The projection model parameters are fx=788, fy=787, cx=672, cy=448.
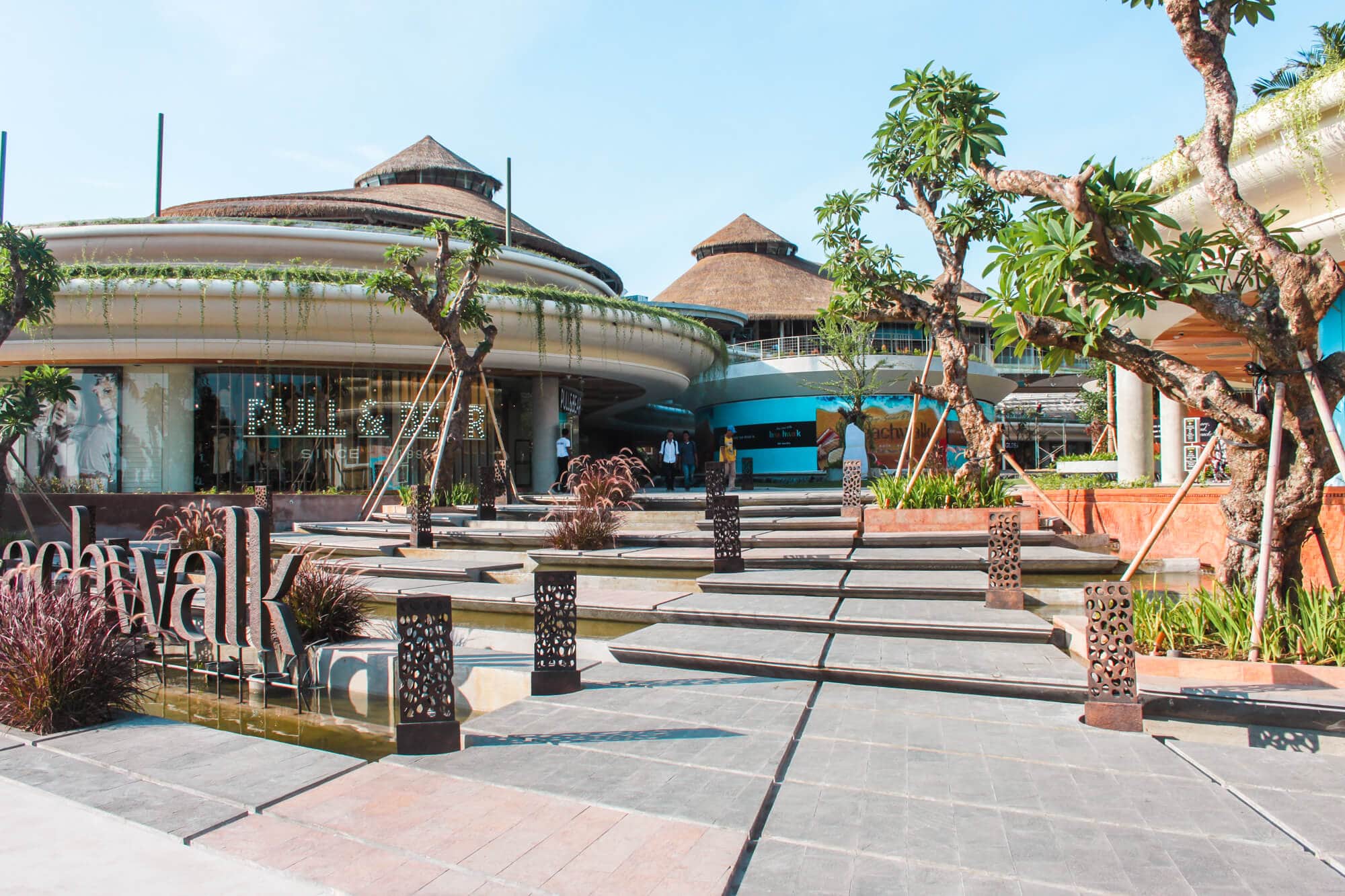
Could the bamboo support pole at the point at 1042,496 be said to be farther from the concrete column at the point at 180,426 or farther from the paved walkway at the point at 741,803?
the concrete column at the point at 180,426

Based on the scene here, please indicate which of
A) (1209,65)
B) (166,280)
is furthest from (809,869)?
(166,280)

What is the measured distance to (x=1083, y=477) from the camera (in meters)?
15.1

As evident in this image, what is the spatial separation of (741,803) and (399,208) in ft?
76.3

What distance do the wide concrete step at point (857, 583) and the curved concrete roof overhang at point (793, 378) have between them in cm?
2232

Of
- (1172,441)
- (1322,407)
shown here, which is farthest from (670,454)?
(1322,407)

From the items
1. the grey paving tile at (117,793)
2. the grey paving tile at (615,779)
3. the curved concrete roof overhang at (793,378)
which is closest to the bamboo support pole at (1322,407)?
the grey paving tile at (615,779)

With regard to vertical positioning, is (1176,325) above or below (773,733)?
above

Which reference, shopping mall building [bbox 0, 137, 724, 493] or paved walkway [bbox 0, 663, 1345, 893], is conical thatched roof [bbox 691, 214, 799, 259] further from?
paved walkway [bbox 0, 663, 1345, 893]

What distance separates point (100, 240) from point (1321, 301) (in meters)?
21.8

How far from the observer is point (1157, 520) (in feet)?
25.3

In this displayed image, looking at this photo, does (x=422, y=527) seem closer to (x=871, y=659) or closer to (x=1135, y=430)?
(x=871, y=659)

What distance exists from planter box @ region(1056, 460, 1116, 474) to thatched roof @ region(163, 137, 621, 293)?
1612cm

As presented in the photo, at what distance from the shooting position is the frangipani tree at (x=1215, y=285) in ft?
16.0

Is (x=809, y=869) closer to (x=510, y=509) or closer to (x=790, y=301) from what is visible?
(x=510, y=509)
